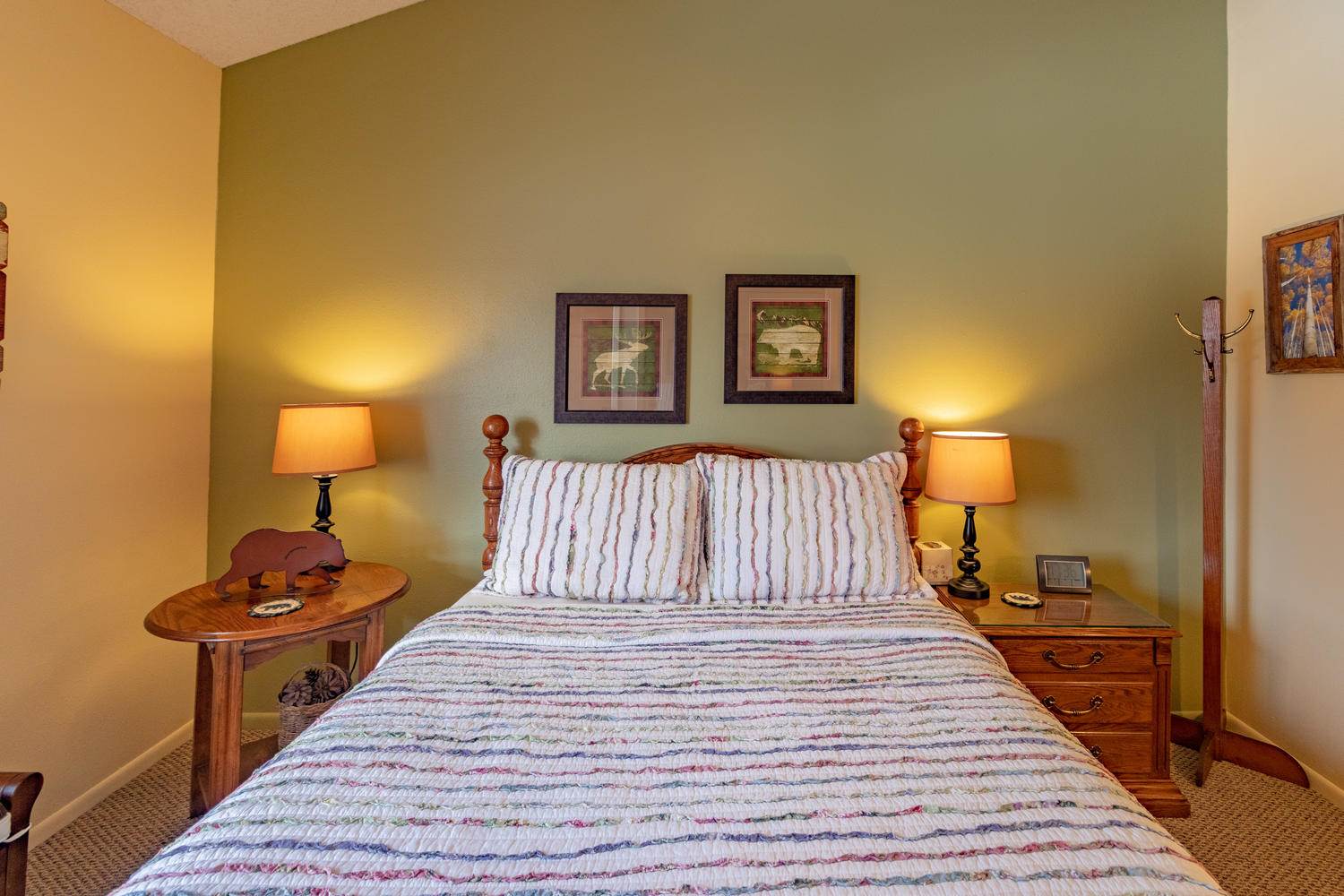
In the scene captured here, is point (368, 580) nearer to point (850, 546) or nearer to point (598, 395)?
point (598, 395)

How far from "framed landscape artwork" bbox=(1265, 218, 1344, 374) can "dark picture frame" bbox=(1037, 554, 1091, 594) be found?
0.95m

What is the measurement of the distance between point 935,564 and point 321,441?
2.17m

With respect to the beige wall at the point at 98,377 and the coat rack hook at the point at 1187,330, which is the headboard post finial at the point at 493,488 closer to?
the beige wall at the point at 98,377

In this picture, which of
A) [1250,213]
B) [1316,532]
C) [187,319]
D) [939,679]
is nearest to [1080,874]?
[939,679]

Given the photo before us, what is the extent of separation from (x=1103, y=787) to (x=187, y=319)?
2.98m

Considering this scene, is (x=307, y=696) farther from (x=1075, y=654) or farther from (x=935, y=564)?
(x=1075, y=654)

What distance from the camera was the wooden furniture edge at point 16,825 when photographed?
120 cm

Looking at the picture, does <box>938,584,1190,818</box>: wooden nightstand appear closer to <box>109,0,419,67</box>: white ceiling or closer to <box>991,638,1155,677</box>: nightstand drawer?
<box>991,638,1155,677</box>: nightstand drawer

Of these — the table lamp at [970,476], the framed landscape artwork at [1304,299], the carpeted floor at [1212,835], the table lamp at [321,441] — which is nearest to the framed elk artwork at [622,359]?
the table lamp at [321,441]

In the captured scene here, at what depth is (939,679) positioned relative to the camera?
1.39 metres

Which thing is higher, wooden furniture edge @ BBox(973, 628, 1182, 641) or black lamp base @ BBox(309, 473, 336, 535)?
black lamp base @ BBox(309, 473, 336, 535)

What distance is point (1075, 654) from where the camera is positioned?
2.05 meters

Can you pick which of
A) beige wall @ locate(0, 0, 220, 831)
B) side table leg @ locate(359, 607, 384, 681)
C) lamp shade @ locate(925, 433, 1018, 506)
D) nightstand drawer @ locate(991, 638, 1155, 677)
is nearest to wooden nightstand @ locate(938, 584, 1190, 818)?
nightstand drawer @ locate(991, 638, 1155, 677)

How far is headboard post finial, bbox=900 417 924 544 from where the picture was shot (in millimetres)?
2410
